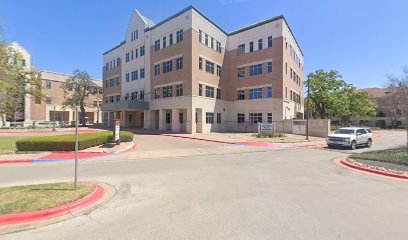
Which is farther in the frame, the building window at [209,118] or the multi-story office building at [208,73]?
the building window at [209,118]

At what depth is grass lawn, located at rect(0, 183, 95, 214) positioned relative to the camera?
499 cm

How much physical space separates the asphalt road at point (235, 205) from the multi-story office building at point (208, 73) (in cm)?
2260

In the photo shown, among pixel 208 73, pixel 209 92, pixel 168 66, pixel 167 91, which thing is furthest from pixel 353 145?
pixel 168 66

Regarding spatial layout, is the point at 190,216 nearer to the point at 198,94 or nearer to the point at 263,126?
the point at 263,126

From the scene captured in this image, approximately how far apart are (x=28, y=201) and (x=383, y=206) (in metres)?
8.72

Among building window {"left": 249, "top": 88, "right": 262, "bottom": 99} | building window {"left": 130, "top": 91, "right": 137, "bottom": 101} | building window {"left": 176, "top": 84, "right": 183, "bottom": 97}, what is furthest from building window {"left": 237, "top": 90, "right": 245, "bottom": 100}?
building window {"left": 130, "top": 91, "right": 137, "bottom": 101}

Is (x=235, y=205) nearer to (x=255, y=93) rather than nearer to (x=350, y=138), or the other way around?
(x=350, y=138)

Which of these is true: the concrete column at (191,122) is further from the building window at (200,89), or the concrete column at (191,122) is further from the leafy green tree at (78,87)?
the leafy green tree at (78,87)

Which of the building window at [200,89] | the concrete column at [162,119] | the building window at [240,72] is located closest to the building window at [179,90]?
the building window at [200,89]

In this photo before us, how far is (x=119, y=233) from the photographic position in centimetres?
416

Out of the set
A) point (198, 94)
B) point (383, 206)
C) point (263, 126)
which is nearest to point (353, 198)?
point (383, 206)

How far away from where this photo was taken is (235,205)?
5.57 meters

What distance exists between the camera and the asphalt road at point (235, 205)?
166 inches

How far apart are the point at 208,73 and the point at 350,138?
21.2 metres
